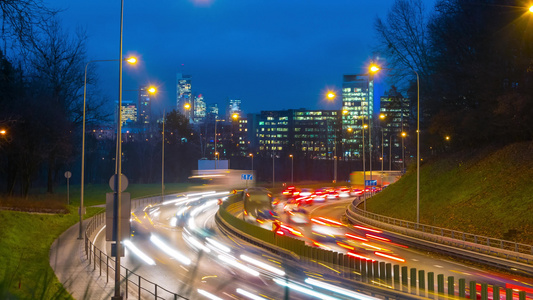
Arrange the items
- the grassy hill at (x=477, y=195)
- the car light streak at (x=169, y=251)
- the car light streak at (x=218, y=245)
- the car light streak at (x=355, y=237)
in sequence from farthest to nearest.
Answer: the car light streak at (x=355, y=237)
the grassy hill at (x=477, y=195)
the car light streak at (x=218, y=245)
the car light streak at (x=169, y=251)

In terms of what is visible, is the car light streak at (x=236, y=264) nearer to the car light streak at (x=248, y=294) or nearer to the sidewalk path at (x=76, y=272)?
the car light streak at (x=248, y=294)

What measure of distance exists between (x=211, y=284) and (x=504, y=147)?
3259 cm

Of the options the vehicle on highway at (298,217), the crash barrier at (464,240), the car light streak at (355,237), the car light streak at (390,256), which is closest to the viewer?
the crash barrier at (464,240)

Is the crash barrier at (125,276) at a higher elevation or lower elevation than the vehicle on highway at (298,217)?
higher

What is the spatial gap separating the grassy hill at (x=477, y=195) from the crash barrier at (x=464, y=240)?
1.19m

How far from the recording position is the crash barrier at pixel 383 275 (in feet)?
51.5

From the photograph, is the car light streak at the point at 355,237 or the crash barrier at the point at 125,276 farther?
the car light streak at the point at 355,237

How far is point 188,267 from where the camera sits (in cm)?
2295

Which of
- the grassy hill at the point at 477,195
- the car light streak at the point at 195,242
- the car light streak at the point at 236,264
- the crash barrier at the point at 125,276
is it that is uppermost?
the grassy hill at the point at 477,195

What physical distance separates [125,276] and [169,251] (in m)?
7.13

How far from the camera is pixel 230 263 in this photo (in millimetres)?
23703

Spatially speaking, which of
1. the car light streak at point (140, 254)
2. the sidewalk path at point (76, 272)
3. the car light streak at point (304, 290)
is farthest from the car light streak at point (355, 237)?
the sidewalk path at point (76, 272)

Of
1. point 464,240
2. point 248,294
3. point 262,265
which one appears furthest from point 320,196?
point 248,294

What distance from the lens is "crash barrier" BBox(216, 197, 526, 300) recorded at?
15711 millimetres
